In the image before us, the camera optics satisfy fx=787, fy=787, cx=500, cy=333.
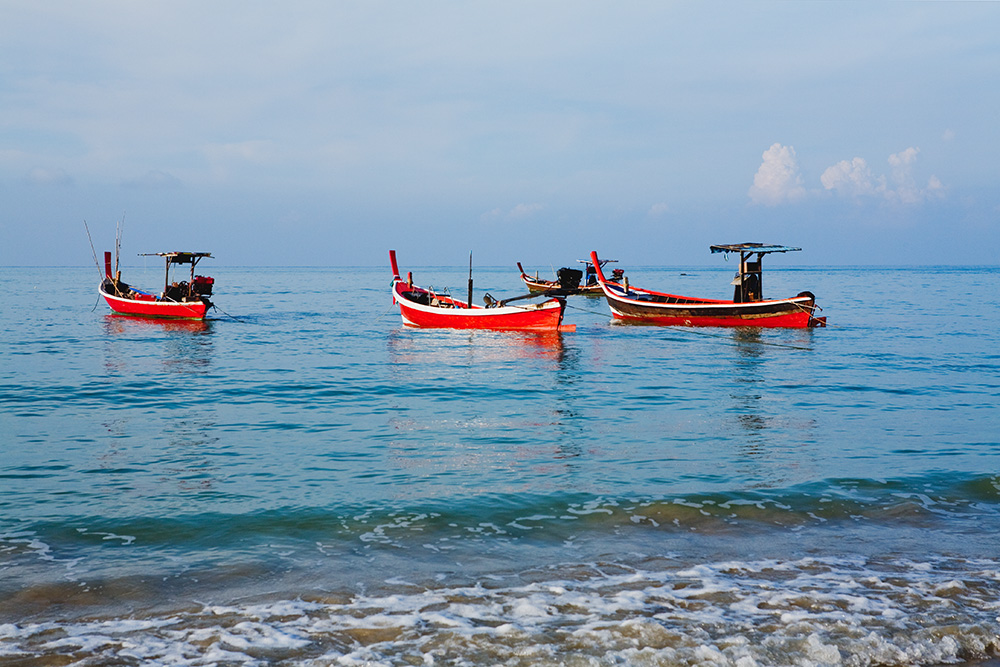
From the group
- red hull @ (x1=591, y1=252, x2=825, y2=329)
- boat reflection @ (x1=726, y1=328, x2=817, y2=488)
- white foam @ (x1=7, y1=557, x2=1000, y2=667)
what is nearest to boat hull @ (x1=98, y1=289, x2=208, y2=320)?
red hull @ (x1=591, y1=252, x2=825, y2=329)

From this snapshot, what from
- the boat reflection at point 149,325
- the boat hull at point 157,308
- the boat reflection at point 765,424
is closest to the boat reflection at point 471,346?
the boat reflection at point 765,424

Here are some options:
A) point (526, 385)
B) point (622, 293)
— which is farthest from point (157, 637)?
point (622, 293)

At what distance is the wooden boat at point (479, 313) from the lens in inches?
1247

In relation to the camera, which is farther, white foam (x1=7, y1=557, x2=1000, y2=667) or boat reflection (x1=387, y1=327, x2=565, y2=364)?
boat reflection (x1=387, y1=327, x2=565, y2=364)

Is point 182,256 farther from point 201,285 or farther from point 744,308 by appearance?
point 744,308

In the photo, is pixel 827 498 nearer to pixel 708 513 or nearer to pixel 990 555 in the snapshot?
pixel 708 513

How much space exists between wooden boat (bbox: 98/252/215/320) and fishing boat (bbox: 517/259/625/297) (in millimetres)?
16384

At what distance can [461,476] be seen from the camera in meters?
10.6

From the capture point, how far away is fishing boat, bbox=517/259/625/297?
143 feet

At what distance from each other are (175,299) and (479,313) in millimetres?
16227

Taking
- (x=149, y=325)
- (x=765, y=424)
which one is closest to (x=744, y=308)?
(x=765, y=424)

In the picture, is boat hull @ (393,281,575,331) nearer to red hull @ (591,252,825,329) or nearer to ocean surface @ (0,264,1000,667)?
red hull @ (591,252,825,329)

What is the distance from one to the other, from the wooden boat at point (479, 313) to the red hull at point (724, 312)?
616 centimetres

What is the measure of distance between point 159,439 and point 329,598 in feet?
26.6
